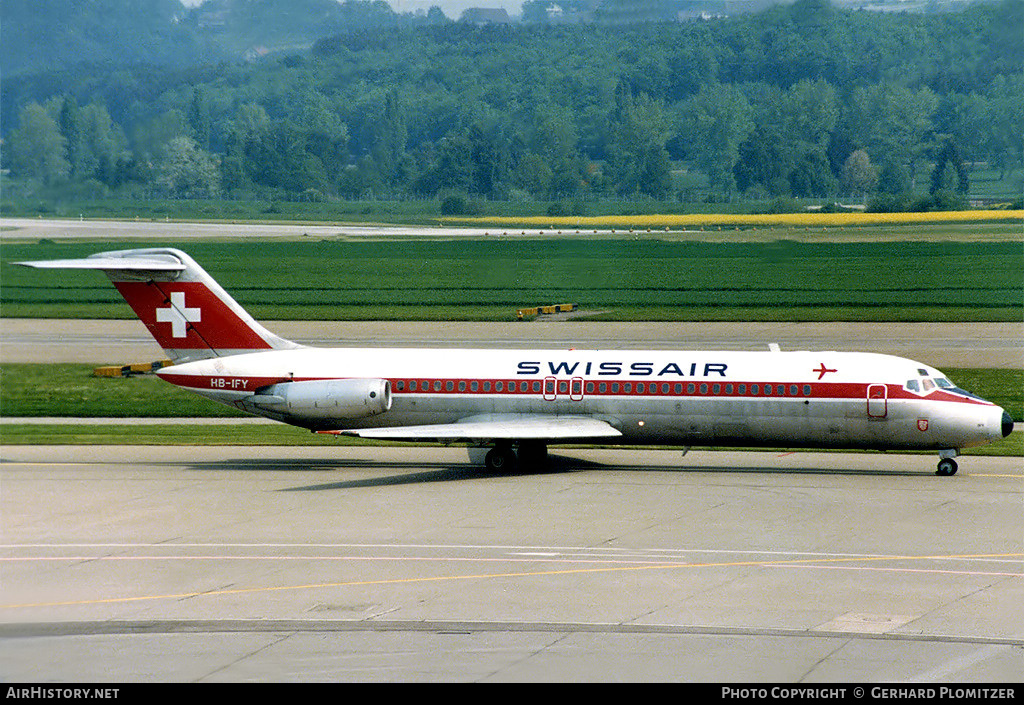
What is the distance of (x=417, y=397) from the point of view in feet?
121

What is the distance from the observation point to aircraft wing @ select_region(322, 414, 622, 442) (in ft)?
115

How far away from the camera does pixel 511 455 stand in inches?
1433

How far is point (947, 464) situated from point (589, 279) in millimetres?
41137

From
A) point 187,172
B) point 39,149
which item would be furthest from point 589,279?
point 39,149

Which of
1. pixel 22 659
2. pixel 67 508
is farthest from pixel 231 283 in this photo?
pixel 22 659

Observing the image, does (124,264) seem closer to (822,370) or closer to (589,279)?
(822,370)

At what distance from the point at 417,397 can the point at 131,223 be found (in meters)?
47.9

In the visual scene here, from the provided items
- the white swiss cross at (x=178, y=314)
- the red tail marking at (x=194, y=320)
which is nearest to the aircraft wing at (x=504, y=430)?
the red tail marking at (x=194, y=320)

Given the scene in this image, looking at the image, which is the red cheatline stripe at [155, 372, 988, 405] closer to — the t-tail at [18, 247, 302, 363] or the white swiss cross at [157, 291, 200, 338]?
the t-tail at [18, 247, 302, 363]

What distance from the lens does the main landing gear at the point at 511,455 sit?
36406mm

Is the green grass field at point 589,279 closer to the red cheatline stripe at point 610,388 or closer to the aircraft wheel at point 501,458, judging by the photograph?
the red cheatline stripe at point 610,388

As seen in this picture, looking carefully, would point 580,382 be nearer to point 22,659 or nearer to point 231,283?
point 22,659

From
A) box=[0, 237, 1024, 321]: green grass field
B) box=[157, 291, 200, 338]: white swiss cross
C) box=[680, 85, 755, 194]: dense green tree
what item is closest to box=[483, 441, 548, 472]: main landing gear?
box=[157, 291, 200, 338]: white swiss cross

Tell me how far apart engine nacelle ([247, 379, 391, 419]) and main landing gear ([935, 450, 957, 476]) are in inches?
597
